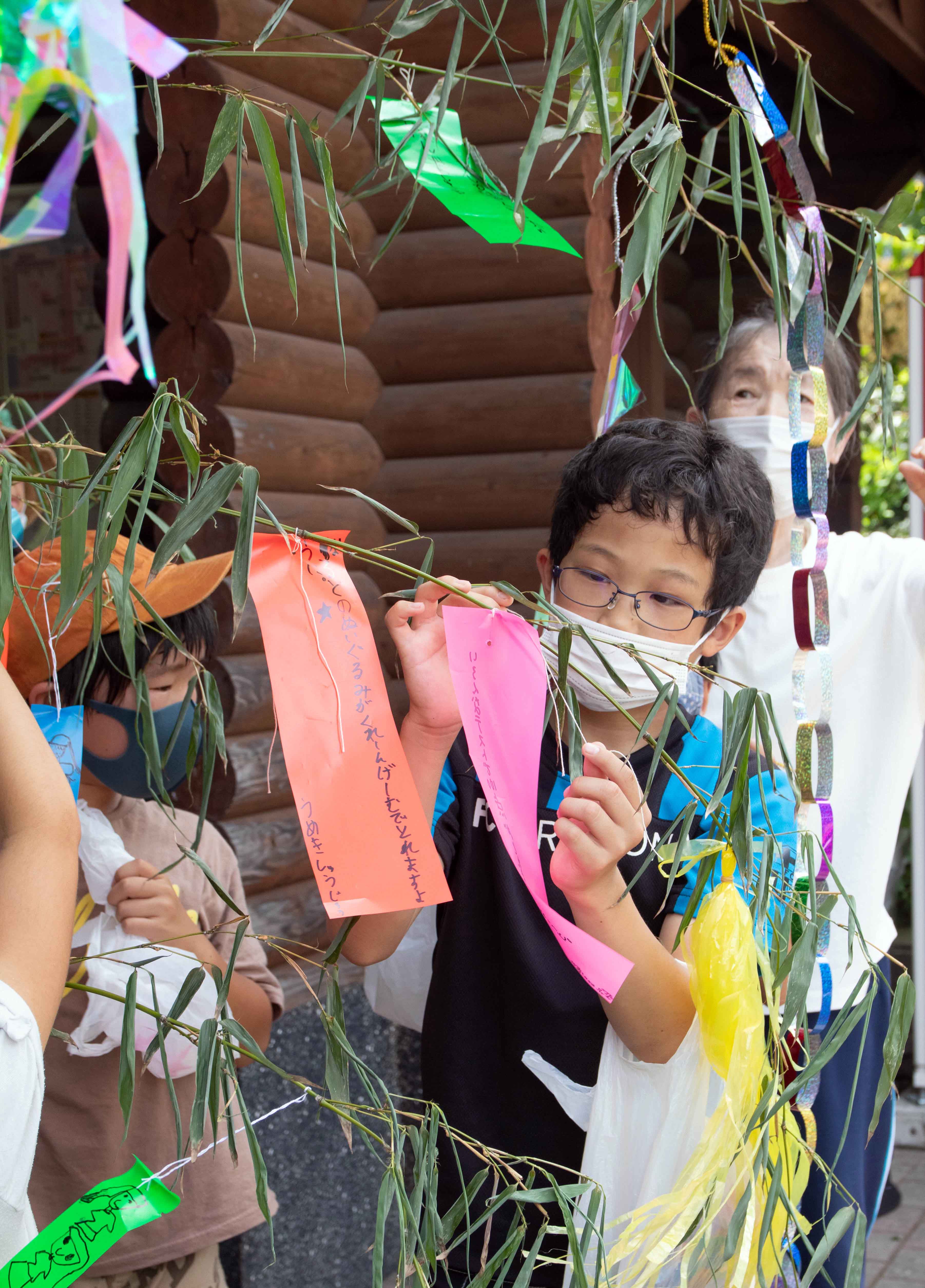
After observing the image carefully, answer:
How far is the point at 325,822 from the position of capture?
2.87 feet

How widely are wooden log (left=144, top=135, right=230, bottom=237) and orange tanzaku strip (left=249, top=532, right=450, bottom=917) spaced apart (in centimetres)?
182

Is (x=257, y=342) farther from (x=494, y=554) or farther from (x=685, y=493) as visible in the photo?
(x=685, y=493)

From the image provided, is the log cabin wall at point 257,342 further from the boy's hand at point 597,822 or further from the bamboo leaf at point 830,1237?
the bamboo leaf at point 830,1237

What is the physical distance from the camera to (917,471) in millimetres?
1786

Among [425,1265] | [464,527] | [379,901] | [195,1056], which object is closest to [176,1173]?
[195,1056]

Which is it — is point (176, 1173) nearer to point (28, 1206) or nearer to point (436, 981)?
point (436, 981)

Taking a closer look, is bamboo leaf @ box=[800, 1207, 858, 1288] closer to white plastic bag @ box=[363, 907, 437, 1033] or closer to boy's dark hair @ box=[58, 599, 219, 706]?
white plastic bag @ box=[363, 907, 437, 1033]

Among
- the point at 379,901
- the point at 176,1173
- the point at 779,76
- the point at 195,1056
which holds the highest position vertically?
the point at 779,76

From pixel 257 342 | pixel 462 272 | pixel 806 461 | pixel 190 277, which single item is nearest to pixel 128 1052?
pixel 806 461

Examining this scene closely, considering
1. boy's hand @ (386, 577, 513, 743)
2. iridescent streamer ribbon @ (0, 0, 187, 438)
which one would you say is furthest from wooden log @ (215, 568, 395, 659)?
iridescent streamer ribbon @ (0, 0, 187, 438)

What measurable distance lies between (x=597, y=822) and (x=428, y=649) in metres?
0.22

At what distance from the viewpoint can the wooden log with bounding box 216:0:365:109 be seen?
8.25 ft

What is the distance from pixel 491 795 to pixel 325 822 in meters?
0.14

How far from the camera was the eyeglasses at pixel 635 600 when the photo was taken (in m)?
1.24
